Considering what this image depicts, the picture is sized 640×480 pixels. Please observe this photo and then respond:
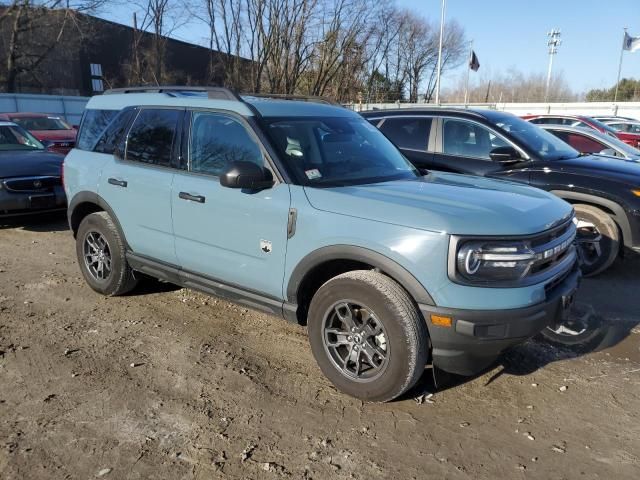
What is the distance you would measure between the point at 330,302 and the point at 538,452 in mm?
1422

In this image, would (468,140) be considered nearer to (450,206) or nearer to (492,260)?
(450,206)

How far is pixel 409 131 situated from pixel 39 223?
232 inches

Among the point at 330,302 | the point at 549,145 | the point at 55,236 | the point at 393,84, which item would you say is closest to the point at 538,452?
the point at 330,302

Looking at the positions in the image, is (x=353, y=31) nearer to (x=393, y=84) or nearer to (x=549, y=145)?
(x=549, y=145)

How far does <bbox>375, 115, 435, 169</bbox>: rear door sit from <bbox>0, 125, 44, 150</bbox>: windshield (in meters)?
5.87

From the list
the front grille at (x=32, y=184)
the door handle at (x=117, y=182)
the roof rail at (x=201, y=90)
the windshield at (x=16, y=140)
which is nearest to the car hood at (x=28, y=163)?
the front grille at (x=32, y=184)

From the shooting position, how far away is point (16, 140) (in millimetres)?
8695

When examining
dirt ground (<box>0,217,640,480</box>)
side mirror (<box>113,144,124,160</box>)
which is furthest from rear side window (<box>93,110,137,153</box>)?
dirt ground (<box>0,217,640,480</box>)

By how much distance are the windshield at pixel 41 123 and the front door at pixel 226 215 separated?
11291 mm

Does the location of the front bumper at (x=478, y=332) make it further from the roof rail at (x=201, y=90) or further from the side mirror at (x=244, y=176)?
the roof rail at (x=201, y=90)

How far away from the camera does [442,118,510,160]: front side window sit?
6.31 metres

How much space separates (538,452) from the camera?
2.85 m

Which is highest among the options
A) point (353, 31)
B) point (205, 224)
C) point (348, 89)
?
point (353, 31)

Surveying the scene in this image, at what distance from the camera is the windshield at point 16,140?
8.52m
